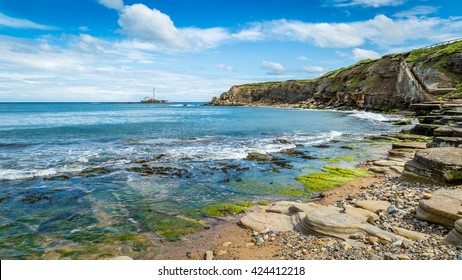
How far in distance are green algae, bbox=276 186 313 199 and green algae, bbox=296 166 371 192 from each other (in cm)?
63

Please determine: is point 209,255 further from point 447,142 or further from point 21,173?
point 447,142

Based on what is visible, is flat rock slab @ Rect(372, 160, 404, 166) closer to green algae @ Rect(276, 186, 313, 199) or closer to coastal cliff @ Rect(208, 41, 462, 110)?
green algae @ Rect(276, 186, 313, 199)

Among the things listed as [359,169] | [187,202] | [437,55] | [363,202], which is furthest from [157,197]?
[437,55]

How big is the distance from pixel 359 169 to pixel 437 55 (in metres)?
71.1

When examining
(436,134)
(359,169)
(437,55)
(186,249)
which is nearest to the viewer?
(186,249)

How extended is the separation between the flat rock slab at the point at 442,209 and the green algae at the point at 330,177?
6.25 m

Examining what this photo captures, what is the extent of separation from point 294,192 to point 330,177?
371cm

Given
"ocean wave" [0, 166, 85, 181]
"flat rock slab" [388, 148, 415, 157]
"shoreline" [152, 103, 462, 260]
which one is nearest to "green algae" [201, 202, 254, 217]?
"shoreline" [152, 103, 462, 260]

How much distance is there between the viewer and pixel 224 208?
42.5 feet

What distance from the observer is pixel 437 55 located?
71.0m

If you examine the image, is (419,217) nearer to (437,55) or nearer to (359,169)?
(359,169)

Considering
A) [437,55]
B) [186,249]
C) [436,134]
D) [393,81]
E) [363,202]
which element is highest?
[437,55]
